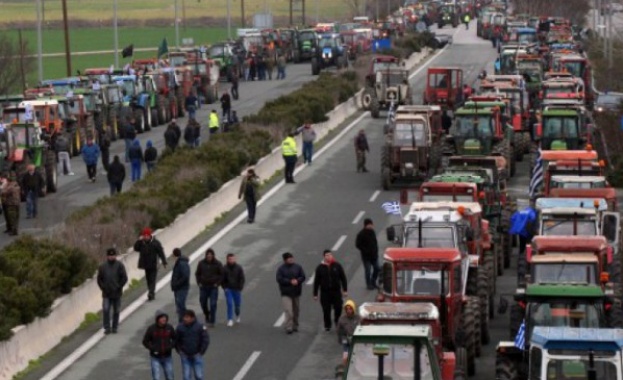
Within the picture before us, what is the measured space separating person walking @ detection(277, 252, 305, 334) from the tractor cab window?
3.69 metres

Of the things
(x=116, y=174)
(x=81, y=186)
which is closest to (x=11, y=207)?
(x=116, y=174)

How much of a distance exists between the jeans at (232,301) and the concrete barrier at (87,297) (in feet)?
8.34

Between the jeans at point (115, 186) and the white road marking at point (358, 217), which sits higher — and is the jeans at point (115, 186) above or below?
above

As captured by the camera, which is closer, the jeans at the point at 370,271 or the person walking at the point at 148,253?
the person walking at the point at 148,253

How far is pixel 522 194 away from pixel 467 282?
18561 millimetres

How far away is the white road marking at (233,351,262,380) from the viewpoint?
26.9m

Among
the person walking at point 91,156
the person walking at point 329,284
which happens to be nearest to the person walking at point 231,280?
the person walking at point 329,284

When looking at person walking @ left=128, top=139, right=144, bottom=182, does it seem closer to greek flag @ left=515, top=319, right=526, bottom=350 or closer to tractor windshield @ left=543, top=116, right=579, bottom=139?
tractor windshield @ left=543, top=116, right=579, bottom=139

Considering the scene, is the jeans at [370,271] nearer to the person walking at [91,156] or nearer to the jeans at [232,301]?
the jeans at [232,301]

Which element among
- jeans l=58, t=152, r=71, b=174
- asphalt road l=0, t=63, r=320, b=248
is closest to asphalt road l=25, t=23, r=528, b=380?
asphalt road l=0, t=63, r=320, b=248

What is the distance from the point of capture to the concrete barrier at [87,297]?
27036mm

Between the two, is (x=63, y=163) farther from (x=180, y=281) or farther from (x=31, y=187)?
(x=180, y=281)

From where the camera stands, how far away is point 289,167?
160 ft

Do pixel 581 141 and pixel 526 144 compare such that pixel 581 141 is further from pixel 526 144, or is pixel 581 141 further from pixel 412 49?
pixel 412 49
